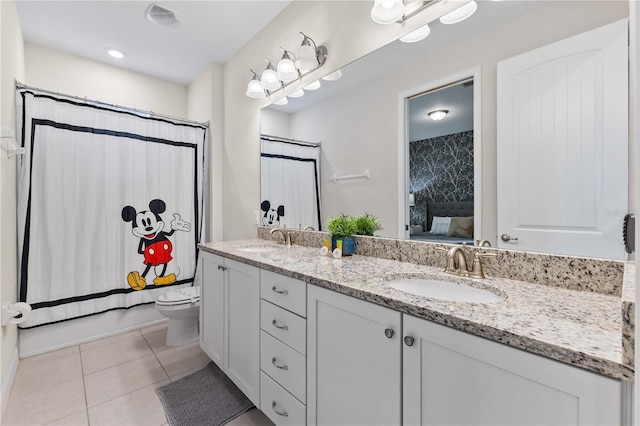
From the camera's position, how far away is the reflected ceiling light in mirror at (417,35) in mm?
1341

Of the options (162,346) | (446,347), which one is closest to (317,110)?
(446,347)

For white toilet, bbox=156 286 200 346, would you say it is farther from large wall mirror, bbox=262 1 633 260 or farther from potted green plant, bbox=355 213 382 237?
potted green plant, bbox=355 213 382 237

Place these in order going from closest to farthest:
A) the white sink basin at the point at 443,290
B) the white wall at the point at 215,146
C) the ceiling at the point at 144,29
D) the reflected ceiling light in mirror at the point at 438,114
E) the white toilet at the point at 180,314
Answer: the white sink basin at the point at 443,290 → the reflected ceiling light in mirror at the point at 438,114 → the ceiling at the point at 144,29 → the white toilet at the point at 180,314 → the white wall at the point at 215,146

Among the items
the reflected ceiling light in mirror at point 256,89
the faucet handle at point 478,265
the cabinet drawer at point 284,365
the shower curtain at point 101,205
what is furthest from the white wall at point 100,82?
the faucet handle at point 478,265

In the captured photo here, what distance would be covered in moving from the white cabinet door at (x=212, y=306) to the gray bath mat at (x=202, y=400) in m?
0.13

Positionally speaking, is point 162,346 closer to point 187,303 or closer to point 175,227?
point 187,303

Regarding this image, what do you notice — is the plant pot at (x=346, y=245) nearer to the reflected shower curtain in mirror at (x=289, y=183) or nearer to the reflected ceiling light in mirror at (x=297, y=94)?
the reflected shower curtain in mirror at (x=289, y=183)

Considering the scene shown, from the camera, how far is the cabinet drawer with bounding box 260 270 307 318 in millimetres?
1170

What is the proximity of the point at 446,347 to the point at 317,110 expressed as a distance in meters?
1.64

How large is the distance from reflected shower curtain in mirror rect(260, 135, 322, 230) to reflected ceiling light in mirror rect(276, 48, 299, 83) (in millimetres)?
437

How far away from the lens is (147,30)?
2396mm

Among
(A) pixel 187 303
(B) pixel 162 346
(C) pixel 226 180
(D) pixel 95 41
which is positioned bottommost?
(B) pixel 162 346

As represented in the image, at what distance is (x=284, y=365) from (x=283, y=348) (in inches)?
2.8

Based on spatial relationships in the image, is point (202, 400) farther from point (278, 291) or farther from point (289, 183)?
point (289, 183)
